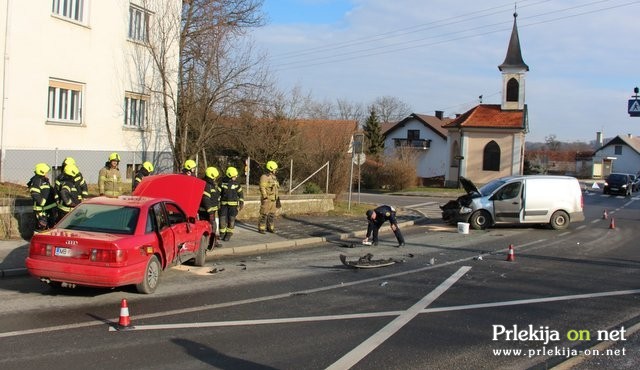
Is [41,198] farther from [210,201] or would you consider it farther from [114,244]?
[114,244]

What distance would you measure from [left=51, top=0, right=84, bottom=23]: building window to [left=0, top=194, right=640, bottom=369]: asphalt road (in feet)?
34.6

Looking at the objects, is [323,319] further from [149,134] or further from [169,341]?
[149,134]

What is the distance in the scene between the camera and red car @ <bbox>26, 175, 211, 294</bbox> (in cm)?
723

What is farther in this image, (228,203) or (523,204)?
(523,204)

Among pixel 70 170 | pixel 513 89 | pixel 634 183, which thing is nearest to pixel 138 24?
pixel 70 170

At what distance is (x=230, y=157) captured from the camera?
28.8m

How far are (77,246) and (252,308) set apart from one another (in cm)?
237

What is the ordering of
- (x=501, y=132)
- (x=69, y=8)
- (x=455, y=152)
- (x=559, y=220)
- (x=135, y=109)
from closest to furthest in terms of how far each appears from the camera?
(x=69, y=8)
(x=559, y=220)
(x=135, y=109)
(x=501, y=132)
(x=455, y=152)

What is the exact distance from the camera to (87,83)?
1812 cm

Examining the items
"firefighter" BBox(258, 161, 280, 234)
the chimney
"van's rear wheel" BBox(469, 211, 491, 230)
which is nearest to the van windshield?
"van's rear wheel" BBox(469, 211, 491, 230)

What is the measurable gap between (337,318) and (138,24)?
16648mm

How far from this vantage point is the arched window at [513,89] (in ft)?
156

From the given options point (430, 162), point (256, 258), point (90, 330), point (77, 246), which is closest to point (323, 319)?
point (90, 330)

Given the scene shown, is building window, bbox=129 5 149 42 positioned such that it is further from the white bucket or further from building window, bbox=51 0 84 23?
the white bucket
